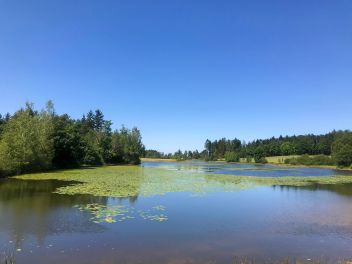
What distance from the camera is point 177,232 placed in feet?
51.4

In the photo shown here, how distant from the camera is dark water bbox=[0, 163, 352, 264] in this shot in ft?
40.0

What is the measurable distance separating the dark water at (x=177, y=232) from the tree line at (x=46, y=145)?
21.8 metres

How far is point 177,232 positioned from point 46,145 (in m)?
43.3

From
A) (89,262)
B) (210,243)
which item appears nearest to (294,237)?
(210,243)

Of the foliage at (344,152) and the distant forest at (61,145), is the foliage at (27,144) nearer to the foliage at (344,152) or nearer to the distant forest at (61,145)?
the distant forest at (61,145)

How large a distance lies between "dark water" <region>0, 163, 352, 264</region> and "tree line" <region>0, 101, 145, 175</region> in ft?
71.6

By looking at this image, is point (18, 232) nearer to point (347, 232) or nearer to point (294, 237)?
point (294, 237)

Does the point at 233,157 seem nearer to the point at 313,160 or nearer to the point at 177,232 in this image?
the point at 313,160

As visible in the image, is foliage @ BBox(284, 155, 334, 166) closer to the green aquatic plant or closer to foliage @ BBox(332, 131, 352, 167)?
foliage @ BBox(332, 131, 352, 167)

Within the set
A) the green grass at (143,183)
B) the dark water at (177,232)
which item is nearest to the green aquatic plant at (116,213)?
the dark water at (177,232)

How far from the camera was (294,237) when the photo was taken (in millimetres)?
15445

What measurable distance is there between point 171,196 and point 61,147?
39197 millimetres

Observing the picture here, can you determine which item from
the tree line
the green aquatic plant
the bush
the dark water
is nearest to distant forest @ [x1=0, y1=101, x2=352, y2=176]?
the tree line

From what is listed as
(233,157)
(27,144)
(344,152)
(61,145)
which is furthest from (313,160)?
(27,144)
